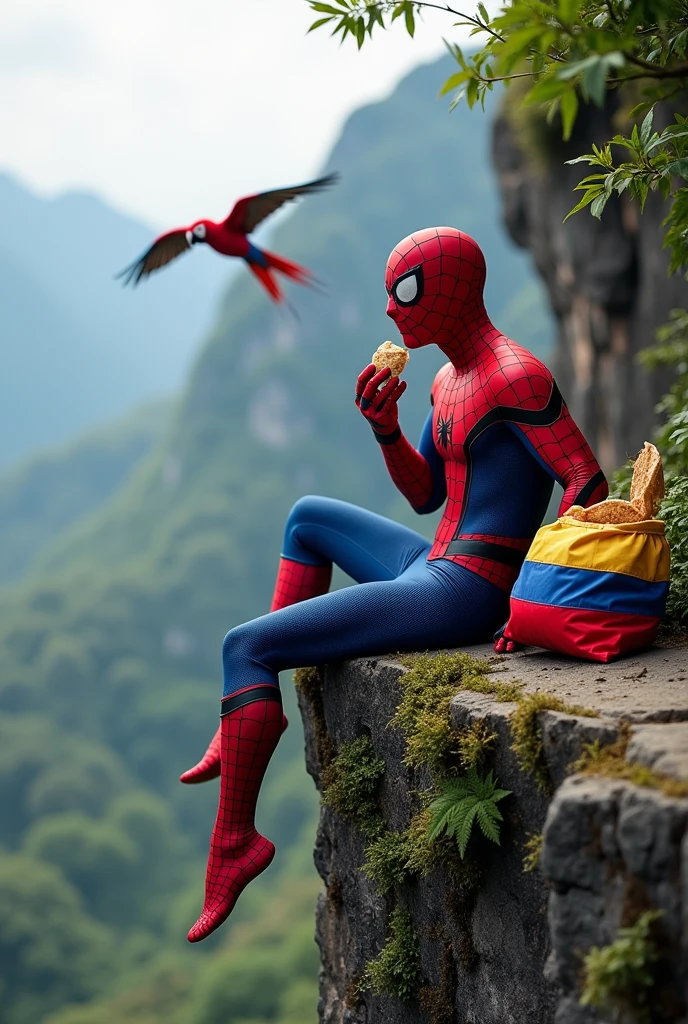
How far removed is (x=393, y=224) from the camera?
12056cm

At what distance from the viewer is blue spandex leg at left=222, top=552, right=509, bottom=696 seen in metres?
4.25

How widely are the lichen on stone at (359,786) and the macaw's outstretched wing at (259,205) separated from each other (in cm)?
276

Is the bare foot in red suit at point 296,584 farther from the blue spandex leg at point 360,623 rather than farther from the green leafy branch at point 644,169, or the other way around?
the green leafy branch at point 644,169

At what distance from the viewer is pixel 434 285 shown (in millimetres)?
4434

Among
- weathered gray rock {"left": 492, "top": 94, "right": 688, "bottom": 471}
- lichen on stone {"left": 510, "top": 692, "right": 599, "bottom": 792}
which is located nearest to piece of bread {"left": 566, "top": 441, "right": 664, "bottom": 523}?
lichen on stone {"left": 510, "top": 692, "right": 599, "bottom": 792}

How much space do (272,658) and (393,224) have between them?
120461 mm

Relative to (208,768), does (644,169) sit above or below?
above

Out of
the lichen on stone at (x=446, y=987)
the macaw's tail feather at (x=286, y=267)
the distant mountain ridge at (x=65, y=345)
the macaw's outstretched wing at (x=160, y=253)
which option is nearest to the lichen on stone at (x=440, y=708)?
the lichen on stone at (x=446, y=987)

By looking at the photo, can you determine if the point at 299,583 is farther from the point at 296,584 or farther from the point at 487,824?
the point at 487,824

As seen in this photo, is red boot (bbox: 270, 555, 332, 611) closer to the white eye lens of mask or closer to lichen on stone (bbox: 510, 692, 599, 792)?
the white eye lens of mask

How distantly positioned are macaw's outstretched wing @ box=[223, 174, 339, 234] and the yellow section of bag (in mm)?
2709

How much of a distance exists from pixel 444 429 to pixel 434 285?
0.57 metres

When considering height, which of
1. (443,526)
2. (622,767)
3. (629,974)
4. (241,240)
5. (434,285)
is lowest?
(629,974)

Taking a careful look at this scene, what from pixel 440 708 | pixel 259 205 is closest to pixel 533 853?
pixel 440 708
